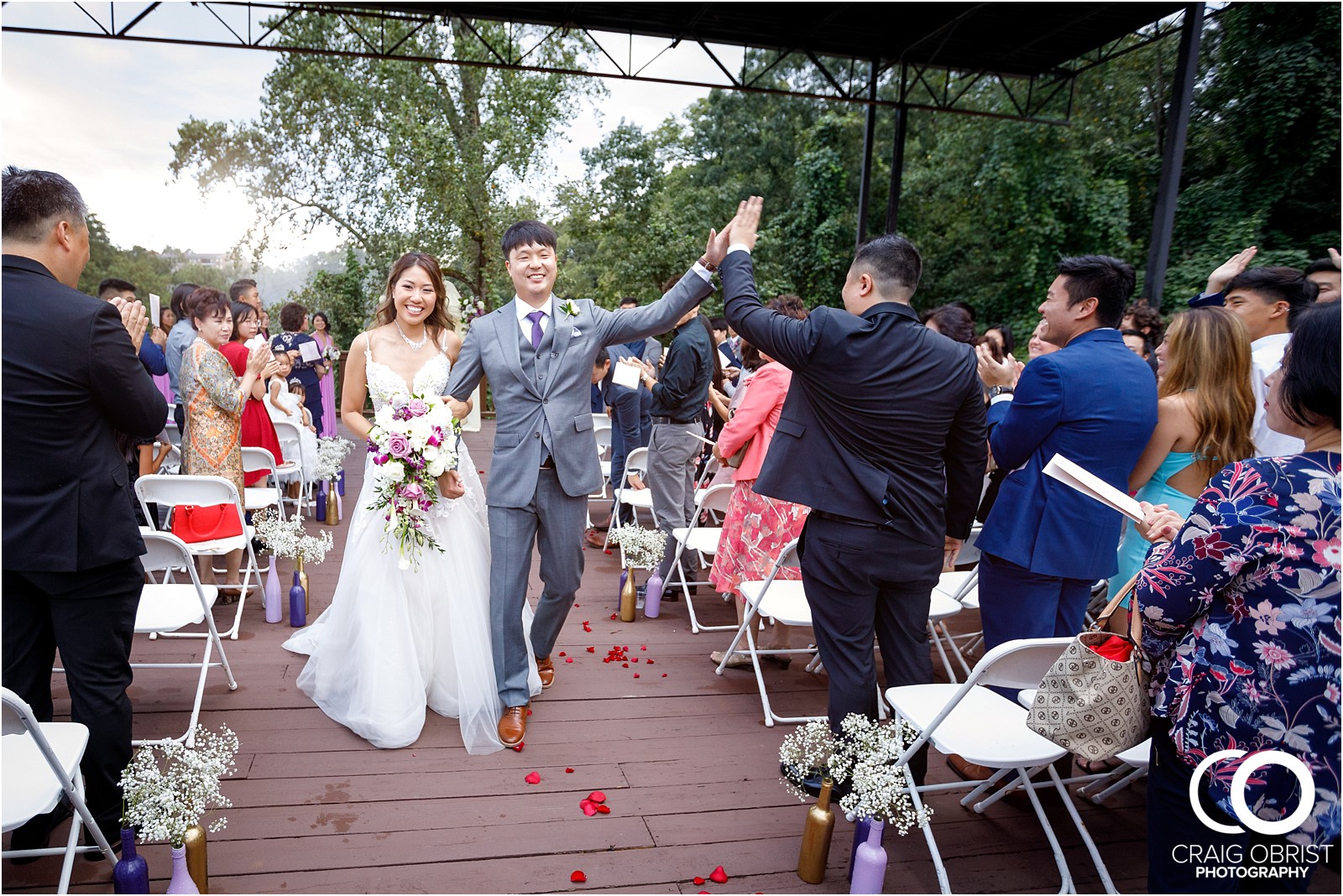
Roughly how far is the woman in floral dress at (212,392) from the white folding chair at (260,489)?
1.35 feet

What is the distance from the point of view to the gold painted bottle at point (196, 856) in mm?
2258

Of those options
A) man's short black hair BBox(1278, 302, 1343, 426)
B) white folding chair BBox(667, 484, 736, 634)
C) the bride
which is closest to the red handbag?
the bride

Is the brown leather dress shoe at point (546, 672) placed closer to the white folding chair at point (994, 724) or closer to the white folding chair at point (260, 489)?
the white folding chair at point (994, 724)

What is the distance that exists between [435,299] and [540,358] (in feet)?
2.98

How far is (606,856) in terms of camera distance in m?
2.64

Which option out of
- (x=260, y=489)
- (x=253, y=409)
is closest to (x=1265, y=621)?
(x=260, y=489)

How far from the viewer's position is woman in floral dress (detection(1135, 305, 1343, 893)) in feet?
5.12

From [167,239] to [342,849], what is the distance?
20963 millimetres

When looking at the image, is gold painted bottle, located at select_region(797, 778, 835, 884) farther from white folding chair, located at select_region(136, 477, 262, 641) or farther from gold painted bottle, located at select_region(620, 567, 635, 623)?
white folding chair, located at select_region(136, 477, 262, 641)

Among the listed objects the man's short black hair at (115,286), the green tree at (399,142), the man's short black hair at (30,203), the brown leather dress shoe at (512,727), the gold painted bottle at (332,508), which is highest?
the green tree at (399,142)

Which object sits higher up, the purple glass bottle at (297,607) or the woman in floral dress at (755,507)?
the woman in floral dress at (755,507)

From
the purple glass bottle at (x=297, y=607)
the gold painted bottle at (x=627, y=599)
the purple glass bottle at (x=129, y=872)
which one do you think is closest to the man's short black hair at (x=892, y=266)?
the purple glass bottle at (x=129, y=872)

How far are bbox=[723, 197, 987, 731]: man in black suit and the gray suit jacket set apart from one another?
0.60 metres

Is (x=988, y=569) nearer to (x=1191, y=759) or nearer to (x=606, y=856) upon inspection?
(x=1191, y=759)
